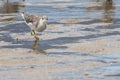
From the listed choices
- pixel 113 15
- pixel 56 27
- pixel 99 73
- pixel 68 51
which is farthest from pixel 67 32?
pixel 99 73

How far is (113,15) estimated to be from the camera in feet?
74.7

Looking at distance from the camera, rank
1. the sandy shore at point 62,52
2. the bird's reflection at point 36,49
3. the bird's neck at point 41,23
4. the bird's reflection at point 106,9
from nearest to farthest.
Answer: the sandy shore at point 62,52
the bird's reflection at point 36,49
the bird's neck at point 41,23
the bird's reflection at point 106,9

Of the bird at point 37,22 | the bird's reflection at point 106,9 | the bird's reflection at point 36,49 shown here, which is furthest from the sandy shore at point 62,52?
the bird's reflection at point 106,9

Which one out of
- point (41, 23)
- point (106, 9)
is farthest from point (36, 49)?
point (106, 9)

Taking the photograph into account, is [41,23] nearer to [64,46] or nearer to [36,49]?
[64,46]

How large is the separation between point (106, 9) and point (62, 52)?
36.0ft

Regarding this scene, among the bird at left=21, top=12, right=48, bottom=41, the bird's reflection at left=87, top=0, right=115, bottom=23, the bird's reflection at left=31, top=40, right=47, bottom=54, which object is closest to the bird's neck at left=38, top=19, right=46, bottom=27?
the bird at left=21, top=12, right=48, bottom=41

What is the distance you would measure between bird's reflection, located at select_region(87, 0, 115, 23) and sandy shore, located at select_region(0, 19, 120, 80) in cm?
135

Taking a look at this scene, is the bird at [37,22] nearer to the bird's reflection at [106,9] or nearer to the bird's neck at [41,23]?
the bird's neck at [41,23]

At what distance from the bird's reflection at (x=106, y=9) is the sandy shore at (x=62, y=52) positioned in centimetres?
135

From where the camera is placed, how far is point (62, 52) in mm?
14570

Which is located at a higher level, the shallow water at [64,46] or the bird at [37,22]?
the bird at [37,22]

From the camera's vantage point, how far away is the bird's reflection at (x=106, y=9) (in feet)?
71.4

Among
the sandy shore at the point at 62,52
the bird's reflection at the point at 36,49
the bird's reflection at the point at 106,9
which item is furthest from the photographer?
the bird's reflection at the point at 106,9
